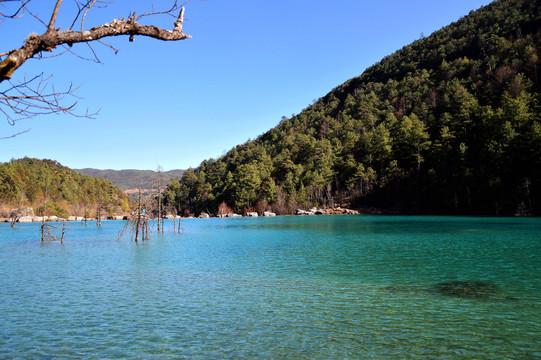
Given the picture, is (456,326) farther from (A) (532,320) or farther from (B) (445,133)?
(B) (445,133)

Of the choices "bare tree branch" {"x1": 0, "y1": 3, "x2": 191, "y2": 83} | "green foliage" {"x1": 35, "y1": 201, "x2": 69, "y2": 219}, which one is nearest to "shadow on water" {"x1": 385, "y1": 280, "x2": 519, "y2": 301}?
"bare tree branch" {"x1": 0, "y1": 3, "x2": 191, "y2": 83}

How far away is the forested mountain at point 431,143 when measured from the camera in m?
80.9

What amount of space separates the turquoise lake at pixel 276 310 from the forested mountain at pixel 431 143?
66.8 metres

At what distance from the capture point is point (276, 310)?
12039 millimetres

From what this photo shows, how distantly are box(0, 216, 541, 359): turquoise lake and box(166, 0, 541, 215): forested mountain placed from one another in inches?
2632

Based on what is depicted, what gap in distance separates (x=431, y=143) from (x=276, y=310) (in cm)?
10847

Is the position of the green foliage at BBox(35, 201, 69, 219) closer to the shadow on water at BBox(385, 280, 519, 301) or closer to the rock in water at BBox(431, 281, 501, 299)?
the shadow on water at BBox(385, 280, 519, 301)

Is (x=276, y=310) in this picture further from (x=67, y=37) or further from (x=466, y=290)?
(x=67, y=37)

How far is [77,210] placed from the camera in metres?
160

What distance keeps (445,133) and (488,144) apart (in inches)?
646

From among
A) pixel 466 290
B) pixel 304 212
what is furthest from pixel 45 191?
pixel 466 290

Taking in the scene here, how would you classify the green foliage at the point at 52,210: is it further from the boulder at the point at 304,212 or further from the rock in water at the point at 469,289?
the rock in water at the point at 469,289

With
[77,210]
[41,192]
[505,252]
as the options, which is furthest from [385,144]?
[41,192]

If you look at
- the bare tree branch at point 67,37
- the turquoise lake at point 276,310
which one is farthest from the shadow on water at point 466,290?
the bare tree branch at point 67,37
